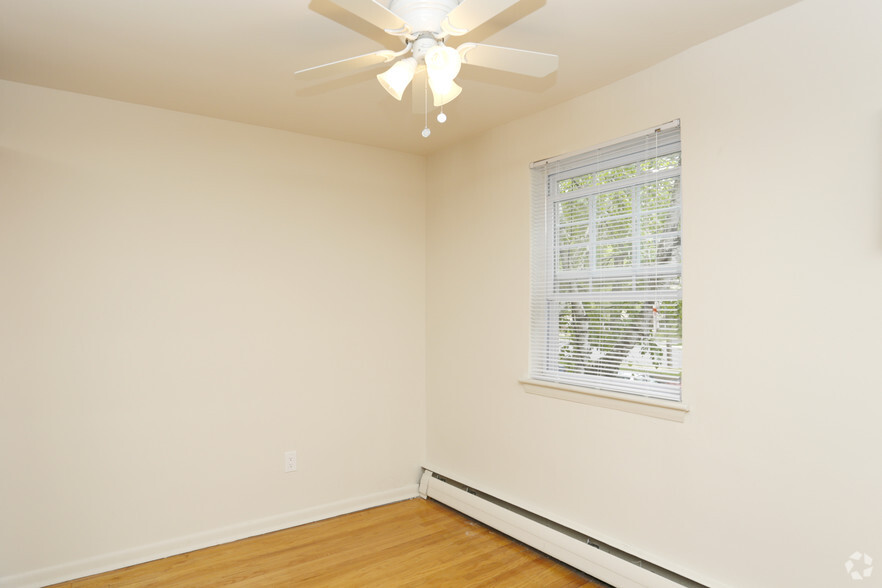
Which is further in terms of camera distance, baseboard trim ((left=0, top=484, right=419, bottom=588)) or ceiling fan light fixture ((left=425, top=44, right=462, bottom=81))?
baseboard trim ((left=0, top=484, right=419, bottom=588))

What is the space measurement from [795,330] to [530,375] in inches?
54.3

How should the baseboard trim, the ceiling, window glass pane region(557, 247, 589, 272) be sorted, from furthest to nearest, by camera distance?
window glass pane region(557, 247, 589, 272), the baseboard trim, the ceiling

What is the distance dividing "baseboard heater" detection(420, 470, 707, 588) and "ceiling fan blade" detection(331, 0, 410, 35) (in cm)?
236

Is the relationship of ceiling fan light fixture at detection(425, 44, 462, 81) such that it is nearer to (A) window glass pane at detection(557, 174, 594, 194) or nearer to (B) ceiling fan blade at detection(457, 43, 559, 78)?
(B) ceiling fan blade at detection(457, 43, 559, 78)

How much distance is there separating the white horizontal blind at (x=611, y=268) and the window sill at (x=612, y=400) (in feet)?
0.17

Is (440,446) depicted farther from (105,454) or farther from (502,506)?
(105,454)

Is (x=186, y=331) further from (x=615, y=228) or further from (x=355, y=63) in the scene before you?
(x=615, y=228)

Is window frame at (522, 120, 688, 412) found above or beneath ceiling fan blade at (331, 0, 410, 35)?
beneath

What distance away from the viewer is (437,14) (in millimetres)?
1661

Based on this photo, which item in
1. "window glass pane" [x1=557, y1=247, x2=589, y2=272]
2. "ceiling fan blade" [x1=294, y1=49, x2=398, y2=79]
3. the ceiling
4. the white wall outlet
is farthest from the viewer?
the white wall outlet

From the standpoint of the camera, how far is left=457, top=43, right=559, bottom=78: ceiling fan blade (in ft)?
5.62

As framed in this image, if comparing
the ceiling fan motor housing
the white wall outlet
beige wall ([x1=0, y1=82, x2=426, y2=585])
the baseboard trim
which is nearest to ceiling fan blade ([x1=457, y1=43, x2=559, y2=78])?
the ceiling fan motor housing

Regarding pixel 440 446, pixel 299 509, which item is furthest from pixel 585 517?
pixel 299 509

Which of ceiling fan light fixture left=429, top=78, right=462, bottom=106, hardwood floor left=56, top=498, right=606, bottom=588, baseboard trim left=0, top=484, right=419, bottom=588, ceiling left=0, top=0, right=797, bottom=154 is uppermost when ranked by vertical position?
ceiling left=0, top=0, right=797, bottom=154
